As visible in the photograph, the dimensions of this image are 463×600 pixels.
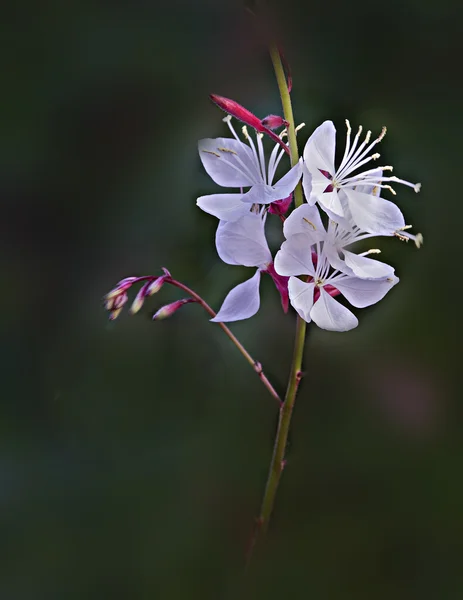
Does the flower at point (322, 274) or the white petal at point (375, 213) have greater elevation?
the white petal at point (375, 213)

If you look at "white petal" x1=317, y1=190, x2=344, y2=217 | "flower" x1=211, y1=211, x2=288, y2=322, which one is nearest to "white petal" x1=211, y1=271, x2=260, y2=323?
"flower" x1=211, y1=211, x2=288, y2=322

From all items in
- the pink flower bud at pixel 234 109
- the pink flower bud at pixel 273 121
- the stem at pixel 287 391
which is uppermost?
the pink flower bud at pixel 234 109

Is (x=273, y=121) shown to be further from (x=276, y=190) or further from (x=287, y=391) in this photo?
(x=287, y=391)

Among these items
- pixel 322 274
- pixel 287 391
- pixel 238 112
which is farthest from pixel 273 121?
pixel 287 391

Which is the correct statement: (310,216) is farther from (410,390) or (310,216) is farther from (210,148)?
(410,390)

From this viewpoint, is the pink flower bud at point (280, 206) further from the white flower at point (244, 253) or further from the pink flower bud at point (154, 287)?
the pink flower bud at point (154, 287)

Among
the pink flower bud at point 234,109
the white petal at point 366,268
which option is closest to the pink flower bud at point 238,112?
the pink flower bud at point 234,109

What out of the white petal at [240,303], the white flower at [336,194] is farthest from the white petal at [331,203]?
the white petal at [240,303]
